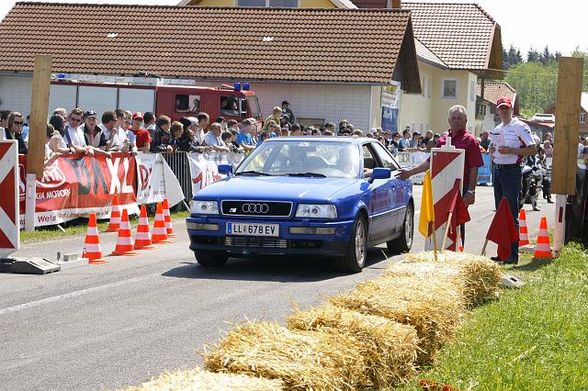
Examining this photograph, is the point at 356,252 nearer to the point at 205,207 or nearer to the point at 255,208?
the point at 255,208

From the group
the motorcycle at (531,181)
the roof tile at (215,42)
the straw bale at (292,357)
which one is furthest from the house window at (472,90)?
the straw bale at (292,357)

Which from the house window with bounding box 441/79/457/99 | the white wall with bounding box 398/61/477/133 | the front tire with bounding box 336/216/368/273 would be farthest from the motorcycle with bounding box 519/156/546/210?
the house window with bounding box 441/79/457/99

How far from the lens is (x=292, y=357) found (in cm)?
602

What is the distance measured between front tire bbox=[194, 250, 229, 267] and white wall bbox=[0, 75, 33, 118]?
3527 centimetres

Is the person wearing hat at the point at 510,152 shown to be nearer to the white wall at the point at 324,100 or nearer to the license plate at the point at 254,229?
the license plate at the point at 254,229

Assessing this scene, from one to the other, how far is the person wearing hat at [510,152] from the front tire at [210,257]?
135 inches

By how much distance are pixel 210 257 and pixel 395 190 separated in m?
3.01

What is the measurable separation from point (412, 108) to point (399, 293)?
54004 millimetres

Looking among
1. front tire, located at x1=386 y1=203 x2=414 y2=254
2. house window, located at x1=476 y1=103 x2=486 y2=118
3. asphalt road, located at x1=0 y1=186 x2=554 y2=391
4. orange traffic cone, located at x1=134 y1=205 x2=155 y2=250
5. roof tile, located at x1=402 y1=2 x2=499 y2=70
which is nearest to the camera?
asphalt road, located at x1=0 y1=186 x2=554 y2=391

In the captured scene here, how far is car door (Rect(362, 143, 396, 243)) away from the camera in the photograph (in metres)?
14.6

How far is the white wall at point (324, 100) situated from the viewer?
153 ft

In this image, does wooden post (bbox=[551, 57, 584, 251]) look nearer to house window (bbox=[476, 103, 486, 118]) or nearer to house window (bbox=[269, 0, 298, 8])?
house window (bbox=[269, 0, 298, 8])

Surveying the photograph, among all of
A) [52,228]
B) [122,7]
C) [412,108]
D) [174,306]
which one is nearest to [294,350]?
[174,306]

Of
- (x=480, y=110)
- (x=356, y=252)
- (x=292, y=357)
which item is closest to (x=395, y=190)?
(x=356, y=252)
